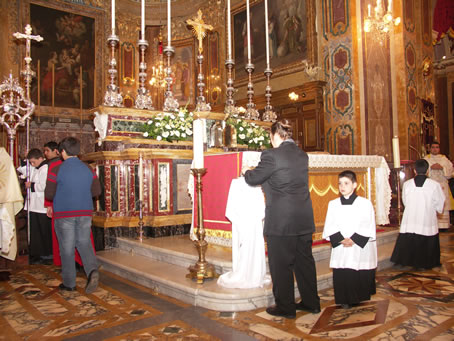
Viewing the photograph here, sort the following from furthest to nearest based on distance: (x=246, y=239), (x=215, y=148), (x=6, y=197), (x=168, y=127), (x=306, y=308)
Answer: (x=215, y=148), (x=168, y=127), (x=6, y=197), (x=246, y=239), (x=306, y=308)

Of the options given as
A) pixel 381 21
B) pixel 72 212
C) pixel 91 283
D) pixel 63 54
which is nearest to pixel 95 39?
pixel 63 54

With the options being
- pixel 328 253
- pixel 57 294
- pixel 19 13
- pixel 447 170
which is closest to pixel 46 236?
pixel 57 294

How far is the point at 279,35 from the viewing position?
45.5 ft

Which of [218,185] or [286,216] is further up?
[218,185]

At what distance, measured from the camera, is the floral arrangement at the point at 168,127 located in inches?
257

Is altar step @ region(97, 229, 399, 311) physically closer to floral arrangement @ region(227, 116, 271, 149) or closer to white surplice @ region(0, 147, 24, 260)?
white surplice @ region(0, 147, 24, 260)

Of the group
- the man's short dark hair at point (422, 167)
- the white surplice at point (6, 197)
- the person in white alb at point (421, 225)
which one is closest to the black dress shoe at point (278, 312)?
the person in white alb at point (421, 225)

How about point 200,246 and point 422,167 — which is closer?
point 200,246

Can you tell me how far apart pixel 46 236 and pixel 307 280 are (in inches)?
174

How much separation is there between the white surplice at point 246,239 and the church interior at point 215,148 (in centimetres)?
16

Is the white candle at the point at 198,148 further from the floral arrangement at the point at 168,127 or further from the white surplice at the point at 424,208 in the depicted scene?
the white surplice at the point at 424,208

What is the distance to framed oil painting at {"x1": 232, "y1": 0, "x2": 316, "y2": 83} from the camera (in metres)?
12.8

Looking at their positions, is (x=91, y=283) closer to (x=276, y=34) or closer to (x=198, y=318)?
(x=198, y=318)

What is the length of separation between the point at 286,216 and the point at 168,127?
3.64 metres
